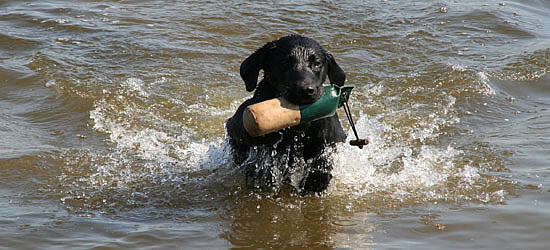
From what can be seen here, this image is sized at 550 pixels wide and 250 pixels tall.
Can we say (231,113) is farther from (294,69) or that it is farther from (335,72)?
(294,69)

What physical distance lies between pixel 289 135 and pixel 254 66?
0.70m

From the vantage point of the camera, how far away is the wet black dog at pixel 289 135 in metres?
5.44

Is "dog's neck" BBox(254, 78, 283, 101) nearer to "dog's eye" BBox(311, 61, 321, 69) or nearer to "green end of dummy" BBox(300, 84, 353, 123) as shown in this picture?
"dog's eye" BBox(311, 61, 321, 69)

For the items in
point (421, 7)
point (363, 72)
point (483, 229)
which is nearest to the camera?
point (483, 229)

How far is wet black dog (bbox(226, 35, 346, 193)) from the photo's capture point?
5441 millimetres

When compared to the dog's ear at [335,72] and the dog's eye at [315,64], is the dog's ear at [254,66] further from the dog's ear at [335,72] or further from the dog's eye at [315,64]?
the dog's ear at [335,72]

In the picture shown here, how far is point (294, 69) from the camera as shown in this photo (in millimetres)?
5328

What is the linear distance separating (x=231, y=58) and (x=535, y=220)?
5.78 metres

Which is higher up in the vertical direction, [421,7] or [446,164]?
[421,7]

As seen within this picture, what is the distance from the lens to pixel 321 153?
18.6 feet

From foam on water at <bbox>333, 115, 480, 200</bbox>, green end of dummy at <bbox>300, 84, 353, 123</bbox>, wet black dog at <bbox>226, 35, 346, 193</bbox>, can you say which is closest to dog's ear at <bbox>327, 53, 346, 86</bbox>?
wet black dog at <bbox>226, 35, 346, 193</bbox>

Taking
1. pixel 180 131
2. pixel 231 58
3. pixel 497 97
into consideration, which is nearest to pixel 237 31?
pixel 231 58

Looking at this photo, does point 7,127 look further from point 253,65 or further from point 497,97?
point 497,97

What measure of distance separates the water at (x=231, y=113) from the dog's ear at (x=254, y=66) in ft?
2.96
